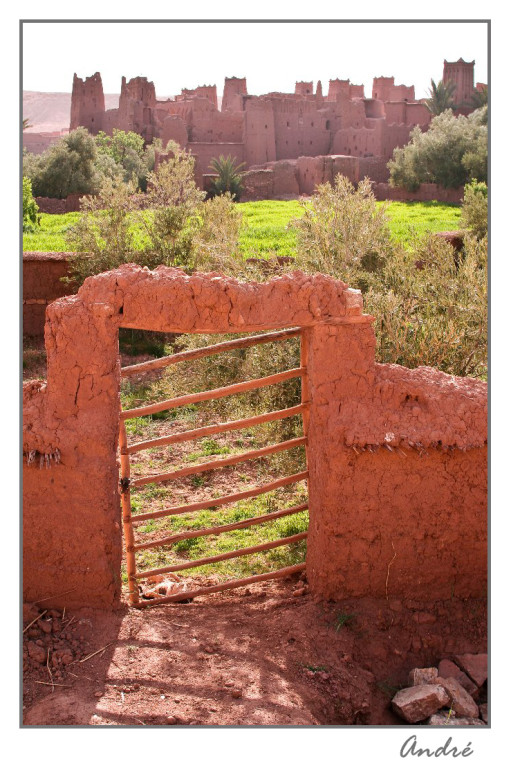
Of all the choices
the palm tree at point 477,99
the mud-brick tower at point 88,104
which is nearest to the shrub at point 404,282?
the mud-brick tower at point 88,104

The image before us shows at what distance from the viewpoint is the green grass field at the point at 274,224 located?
65.0ft

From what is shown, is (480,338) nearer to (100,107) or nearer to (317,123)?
(317,123)

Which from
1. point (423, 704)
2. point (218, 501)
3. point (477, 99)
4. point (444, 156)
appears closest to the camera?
point (423, 704)

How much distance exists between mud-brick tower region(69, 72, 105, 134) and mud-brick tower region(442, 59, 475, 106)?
66.1ft

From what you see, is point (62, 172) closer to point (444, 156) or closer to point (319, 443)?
point (444, 156)

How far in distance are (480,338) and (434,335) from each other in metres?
0.63

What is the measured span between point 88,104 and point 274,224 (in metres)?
24.1

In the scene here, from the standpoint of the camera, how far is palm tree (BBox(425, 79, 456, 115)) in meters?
43.9

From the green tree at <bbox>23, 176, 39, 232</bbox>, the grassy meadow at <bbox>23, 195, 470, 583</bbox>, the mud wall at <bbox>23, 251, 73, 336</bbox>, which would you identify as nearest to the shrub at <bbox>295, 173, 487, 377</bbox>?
the grassy meadow at <bbox>23, 195, 470, 583</bbox>

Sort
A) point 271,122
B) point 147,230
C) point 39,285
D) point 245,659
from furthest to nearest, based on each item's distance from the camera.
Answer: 1. point 271,122
2. point 147,230
3. point 39,285
4. point 245,659

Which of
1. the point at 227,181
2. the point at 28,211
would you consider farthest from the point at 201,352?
the point at 227,181

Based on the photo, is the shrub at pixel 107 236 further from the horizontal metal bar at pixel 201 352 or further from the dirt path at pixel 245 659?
the dirt path at pixel 245 659

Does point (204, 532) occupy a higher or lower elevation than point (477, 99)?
lower

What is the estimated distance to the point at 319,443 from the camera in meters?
5.18
